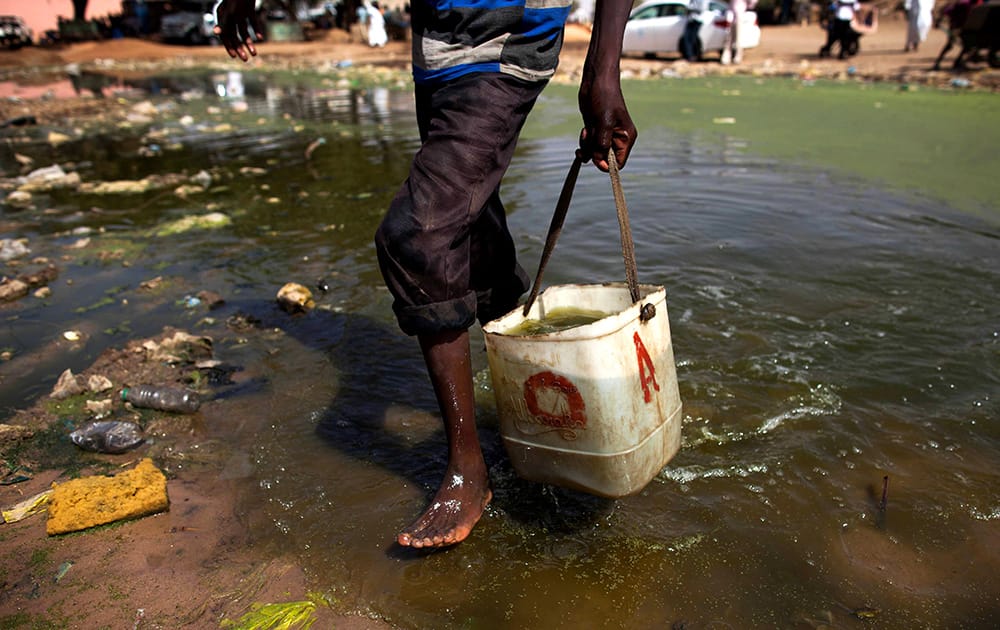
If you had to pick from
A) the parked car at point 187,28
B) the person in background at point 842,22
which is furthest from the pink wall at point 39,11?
the person in background at point 842,22

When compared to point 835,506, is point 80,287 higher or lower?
higher

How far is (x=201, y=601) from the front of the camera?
5.20 feet

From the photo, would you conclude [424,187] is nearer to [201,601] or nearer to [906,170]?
[201,601]

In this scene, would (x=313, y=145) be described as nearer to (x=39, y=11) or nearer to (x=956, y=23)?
(x=956, y=23)

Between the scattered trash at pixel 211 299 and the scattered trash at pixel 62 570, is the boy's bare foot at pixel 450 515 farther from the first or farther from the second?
the scattered trash at pixel 211 299

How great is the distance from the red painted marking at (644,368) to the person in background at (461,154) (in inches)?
17.6

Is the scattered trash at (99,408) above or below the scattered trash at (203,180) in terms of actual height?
below

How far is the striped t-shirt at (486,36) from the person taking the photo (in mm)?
1706

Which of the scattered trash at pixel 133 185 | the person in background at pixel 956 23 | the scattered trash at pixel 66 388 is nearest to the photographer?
the scattered trash at pixel 66 388

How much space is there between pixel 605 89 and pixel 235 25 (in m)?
1.47

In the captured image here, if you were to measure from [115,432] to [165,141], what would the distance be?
6793 mm

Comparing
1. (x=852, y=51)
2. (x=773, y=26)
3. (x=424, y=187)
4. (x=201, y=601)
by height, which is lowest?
(x=201, y=601)

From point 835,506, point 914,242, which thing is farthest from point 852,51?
point 835,506

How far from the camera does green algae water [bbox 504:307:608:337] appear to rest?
6.10ft
